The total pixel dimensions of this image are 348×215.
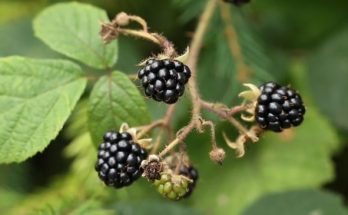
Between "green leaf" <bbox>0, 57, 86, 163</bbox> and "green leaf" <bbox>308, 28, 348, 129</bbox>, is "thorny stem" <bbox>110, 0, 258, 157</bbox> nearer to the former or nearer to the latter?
"green leaf" <bbox>0, 57, 86, 163</bbox>

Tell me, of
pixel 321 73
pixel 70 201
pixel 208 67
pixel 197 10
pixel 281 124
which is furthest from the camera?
pixel 321 73

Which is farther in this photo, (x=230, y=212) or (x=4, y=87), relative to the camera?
(x=230, y=212)

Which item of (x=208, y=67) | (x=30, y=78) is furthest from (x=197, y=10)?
(x=30, y=78)

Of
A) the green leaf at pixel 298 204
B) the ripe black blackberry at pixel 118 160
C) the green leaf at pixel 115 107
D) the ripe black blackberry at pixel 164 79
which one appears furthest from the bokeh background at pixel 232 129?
the ripe black blackberry at pixel 164 79

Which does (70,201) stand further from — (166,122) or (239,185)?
(239,185)

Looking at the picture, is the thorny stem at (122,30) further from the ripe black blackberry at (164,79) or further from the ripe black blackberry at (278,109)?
the ripe black blackberry at (278,109)

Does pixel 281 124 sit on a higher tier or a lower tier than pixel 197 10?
higher
